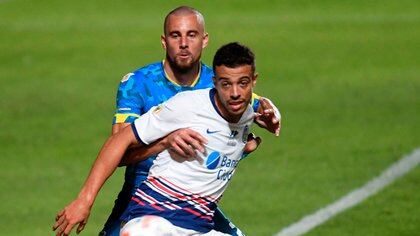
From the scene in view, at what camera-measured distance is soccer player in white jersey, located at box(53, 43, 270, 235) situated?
9656 mm

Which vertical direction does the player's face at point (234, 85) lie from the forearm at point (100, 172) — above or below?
above

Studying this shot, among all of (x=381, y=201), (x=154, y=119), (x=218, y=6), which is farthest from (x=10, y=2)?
(x=154, y=119)

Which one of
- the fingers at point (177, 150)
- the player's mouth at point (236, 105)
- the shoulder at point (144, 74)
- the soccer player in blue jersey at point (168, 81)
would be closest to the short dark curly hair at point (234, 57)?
the player's mouth at point (236, 105)

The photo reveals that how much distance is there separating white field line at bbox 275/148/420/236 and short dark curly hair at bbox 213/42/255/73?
4.57 meters

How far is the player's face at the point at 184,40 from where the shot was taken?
10914 millimetres

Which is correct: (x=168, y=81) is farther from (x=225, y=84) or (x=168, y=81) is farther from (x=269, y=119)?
(x=225, y=84)

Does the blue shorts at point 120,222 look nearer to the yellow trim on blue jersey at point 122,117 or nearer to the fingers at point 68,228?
the yellow trim on blue jersey at point 122,117

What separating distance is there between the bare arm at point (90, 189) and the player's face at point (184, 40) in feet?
4.74

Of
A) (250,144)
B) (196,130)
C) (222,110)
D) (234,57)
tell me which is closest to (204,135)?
(196,130)

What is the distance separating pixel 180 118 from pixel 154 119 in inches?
7.4

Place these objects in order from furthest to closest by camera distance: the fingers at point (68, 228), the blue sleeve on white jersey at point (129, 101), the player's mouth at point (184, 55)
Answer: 1. the player's mouth at point (184, 55)
2. the blue sleeve on white jersey at point (129, 101)
3. the fingers at point (68, 228)

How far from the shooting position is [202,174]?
9875 millimetres

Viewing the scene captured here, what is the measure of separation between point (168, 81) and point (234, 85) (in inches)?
59.2

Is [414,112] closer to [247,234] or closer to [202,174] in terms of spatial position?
[247,234]
